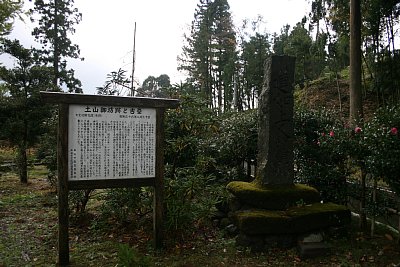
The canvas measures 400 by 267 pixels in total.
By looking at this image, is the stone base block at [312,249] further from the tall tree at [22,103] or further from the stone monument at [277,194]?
the tall tree at [22,103]

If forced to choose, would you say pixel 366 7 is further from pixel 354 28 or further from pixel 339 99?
pixel 339 99

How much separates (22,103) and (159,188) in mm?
7705

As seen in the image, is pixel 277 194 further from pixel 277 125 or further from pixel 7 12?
pixel 7 12

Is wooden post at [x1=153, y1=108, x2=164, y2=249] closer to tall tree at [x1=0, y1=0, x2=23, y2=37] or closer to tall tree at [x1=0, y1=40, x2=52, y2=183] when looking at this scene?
tall tree at [x1=0, y1=40, x2=52, y2=183]

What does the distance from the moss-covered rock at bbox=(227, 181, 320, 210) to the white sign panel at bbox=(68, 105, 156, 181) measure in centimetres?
165

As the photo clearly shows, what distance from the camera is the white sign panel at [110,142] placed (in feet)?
13.8

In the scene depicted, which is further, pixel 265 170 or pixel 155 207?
pixel 265 170

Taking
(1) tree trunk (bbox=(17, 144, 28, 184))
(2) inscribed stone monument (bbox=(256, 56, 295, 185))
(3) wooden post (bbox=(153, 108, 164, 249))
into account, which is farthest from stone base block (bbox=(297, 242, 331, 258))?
(1) tree trunk (bbox=(17, 144, 28, 184))

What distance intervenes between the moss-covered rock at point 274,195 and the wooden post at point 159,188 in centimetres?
139

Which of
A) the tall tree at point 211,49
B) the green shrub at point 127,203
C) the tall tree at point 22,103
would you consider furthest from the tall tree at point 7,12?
the tall tree at point 211,49

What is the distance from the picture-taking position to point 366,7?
43.5 feet

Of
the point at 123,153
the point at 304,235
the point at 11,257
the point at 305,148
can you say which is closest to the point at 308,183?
the point at 305,148

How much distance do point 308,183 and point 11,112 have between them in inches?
375

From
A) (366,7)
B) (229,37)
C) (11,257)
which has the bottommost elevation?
(11,257)
